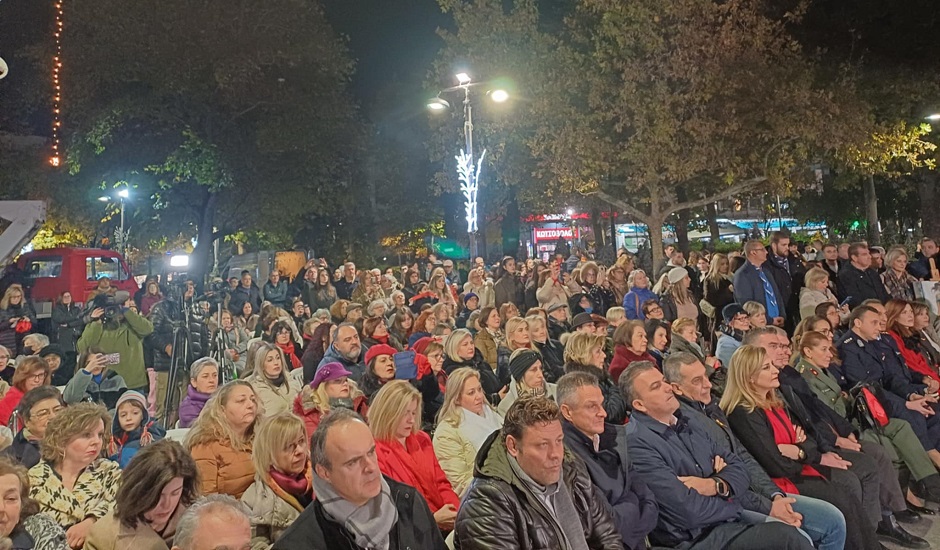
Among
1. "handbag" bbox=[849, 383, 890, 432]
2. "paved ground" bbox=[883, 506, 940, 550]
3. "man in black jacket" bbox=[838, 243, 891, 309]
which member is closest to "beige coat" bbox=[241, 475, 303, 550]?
"paved ground" bbox=[883, 506, 940, 550]

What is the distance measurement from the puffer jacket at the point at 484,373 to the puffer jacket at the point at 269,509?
2972 mm

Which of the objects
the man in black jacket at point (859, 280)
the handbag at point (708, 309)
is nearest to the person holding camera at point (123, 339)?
the handbag at point (708, 309)

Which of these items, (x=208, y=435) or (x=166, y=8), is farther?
(x=166, y=8)

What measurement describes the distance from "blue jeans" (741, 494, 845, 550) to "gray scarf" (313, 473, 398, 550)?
2.40m

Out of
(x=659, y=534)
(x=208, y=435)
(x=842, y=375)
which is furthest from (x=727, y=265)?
(x=208, y=435)

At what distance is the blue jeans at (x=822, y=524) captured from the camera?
13.7 feet

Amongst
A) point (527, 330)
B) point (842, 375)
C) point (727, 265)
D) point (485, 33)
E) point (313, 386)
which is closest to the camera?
point (313, 386)

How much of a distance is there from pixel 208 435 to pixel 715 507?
304cm

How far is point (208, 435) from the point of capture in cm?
411

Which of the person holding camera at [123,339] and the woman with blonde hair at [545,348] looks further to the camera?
the person holding camera at [123,339]

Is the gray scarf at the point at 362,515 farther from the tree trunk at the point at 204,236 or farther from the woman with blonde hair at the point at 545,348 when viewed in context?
the tree trunk at the point at 204,236

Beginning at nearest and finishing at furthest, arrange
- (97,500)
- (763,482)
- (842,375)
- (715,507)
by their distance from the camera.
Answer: (97,500) < (715,507) < (763,482) < (842,375)

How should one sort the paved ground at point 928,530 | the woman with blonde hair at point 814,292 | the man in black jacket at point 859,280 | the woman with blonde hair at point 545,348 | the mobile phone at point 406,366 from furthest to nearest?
1. the man in black jacket at point 859,280
2. the woman with blonde hair at point 814,292
3. the woman with blonde hair at point 545,348
4. the mobile phone at point 406,366
5. the paved ground at point 928,530

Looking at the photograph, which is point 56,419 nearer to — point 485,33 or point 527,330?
point 527,330
